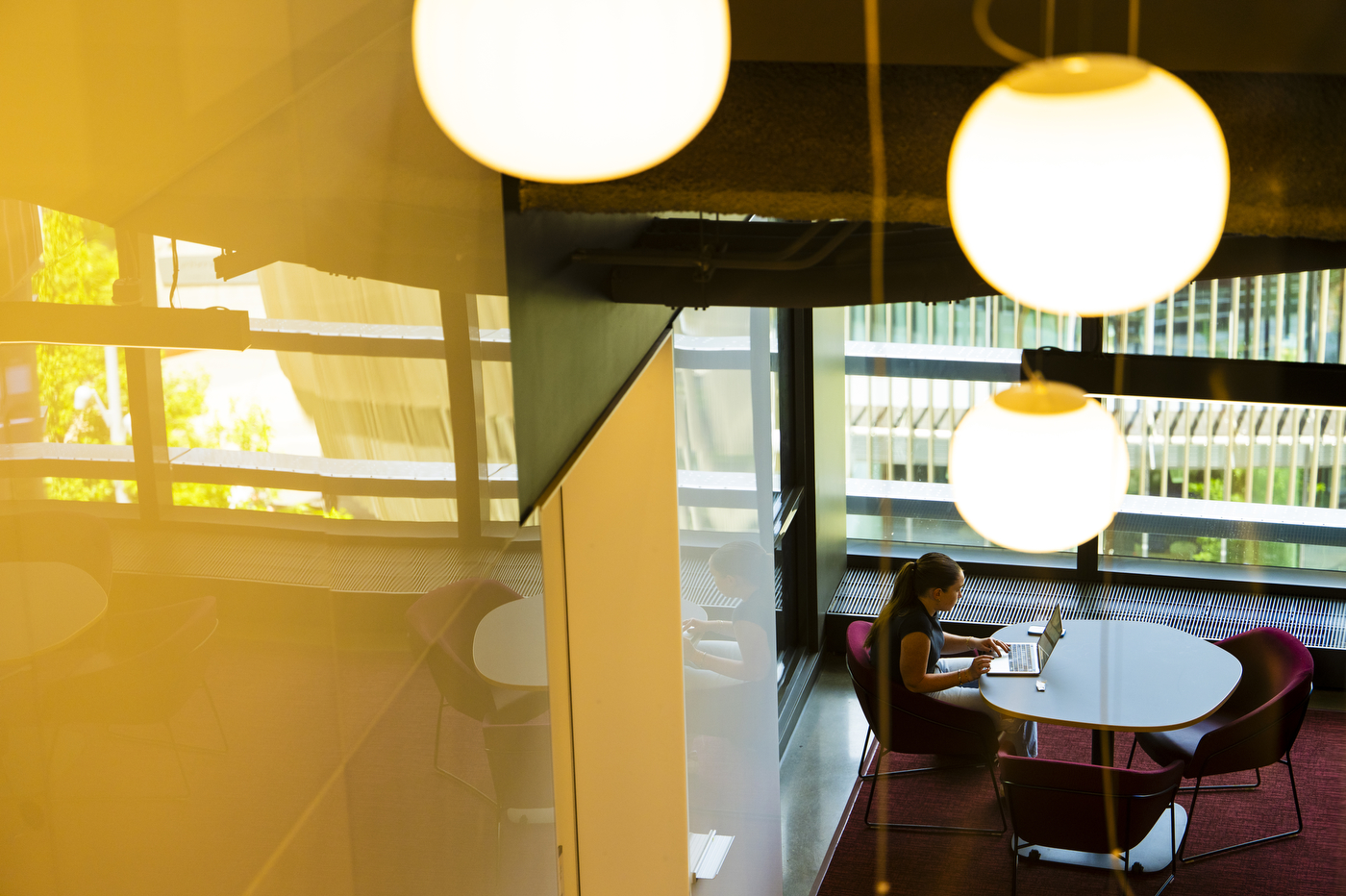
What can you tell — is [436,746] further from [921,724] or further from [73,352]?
[921,724]

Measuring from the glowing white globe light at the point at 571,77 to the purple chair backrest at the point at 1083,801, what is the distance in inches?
150

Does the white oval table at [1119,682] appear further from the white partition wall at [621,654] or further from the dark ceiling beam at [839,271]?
the dark ceiling beam at [839,271]

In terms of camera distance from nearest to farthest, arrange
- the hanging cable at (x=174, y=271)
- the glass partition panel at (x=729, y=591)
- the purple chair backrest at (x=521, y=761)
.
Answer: the hanging cable at (x=174, y=271), the purple chair backrest at (x=521, y=761), the glass partition panel at (x=729, y=591)

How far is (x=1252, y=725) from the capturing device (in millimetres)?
4793

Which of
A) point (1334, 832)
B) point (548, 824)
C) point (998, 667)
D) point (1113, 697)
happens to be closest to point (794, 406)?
point (998, 667)

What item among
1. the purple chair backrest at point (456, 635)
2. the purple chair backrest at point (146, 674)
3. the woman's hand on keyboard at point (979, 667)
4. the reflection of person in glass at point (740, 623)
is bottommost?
the woman's hand on keyboard at point (979, 667)

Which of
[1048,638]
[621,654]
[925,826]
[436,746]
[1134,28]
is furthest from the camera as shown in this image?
[925,826]

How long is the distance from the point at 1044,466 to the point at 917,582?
11.3 feet

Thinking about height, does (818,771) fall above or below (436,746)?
below

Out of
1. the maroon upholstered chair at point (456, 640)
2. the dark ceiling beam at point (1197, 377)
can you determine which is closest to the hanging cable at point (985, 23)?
the dark ceiling beam at point (1197, 377)

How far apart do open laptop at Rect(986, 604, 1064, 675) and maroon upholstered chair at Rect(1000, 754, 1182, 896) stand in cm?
68

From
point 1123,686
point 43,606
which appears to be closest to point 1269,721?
point 1123,686

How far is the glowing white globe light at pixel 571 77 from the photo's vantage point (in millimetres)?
1057

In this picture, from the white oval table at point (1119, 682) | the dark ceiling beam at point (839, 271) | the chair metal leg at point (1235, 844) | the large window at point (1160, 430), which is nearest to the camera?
the dark ceiling beam at point (839, 271)
